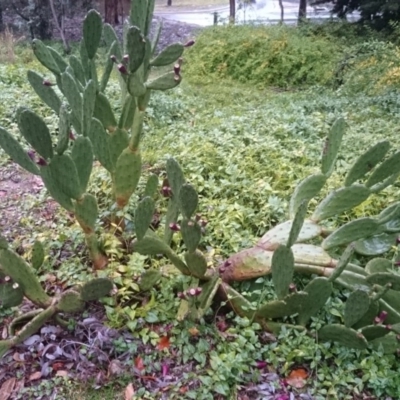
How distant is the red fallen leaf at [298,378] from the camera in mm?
2031

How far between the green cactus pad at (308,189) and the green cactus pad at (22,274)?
4.18ft

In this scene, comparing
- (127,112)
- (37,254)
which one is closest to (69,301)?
(37,254)

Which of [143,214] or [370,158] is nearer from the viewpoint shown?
[143,214]

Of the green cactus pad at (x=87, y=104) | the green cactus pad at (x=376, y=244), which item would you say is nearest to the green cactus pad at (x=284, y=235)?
the green cactus pad at (x=376, y=244)

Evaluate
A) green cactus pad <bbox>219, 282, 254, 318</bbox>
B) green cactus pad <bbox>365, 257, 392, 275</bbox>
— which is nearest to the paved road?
green cactus pad <bbox>365, 257, 392, 275</bbox>

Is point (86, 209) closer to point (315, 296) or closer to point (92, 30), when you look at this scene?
point (92, 30)

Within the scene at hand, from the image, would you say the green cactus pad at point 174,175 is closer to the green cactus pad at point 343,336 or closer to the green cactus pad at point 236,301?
the green cactus pad at point 236,301

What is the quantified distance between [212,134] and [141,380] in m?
2.47

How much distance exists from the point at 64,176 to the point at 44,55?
84cm

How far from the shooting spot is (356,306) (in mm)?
1956

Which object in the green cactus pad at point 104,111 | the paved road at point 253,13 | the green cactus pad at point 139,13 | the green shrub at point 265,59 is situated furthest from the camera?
the paved road at point 253,13

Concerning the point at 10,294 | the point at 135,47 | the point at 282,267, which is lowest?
the point at 10,294

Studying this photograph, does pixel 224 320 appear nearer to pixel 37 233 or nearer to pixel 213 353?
pixel 213 353

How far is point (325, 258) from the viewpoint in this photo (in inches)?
89.8
